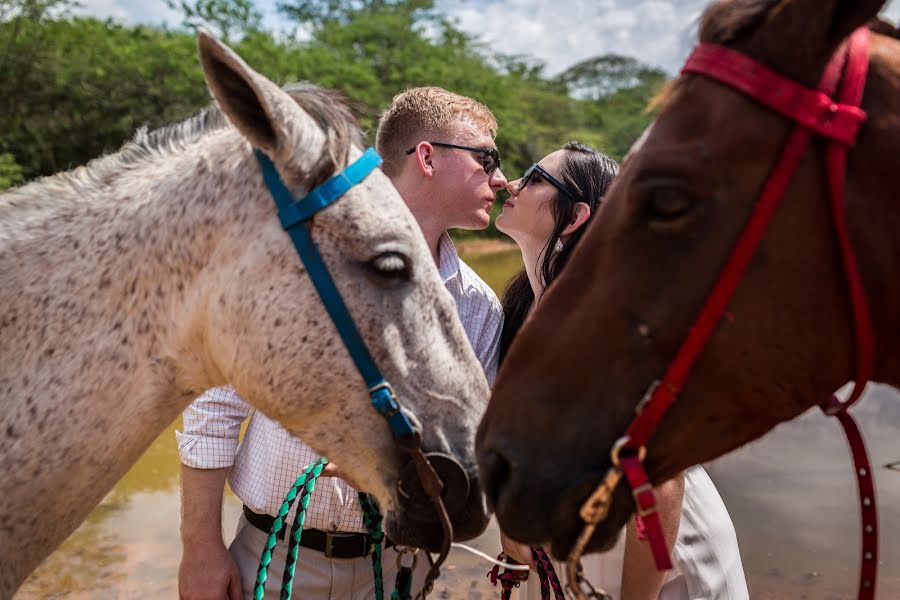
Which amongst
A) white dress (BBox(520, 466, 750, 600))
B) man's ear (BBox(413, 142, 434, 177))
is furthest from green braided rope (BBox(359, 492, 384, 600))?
man's ear (BBox(413, 142, 434, 177))

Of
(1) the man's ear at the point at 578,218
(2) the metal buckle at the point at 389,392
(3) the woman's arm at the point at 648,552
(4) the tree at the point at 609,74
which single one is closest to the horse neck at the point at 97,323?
(2) the metal buckle at the point at 389,392

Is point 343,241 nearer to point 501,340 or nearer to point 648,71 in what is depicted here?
point 501,340

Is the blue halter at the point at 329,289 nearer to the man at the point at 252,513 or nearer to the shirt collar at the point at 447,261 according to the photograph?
the man at the point at 252,513

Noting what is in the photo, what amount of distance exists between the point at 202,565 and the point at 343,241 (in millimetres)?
1397

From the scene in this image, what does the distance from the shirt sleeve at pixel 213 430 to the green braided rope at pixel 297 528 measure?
1.17 feet

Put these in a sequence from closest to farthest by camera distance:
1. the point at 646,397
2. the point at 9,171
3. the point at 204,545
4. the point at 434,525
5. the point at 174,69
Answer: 1. the point at 646,397
2. the point at 434,525
3. the point at 204,545
4. the point at 9,171
5. the point at 174,69

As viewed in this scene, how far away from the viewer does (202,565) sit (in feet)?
8.43

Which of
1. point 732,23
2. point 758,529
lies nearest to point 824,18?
point 732,23

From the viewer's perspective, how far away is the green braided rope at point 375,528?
2475 mm

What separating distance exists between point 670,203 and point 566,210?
6.02 ft

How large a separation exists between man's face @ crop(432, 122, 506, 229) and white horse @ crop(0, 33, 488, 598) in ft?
4.77

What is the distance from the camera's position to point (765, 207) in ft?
4.84

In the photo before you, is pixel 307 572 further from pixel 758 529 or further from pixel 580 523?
pixel 758 529

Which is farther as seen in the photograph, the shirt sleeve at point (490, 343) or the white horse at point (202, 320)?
the shirt sleeve at point (490, 343)
